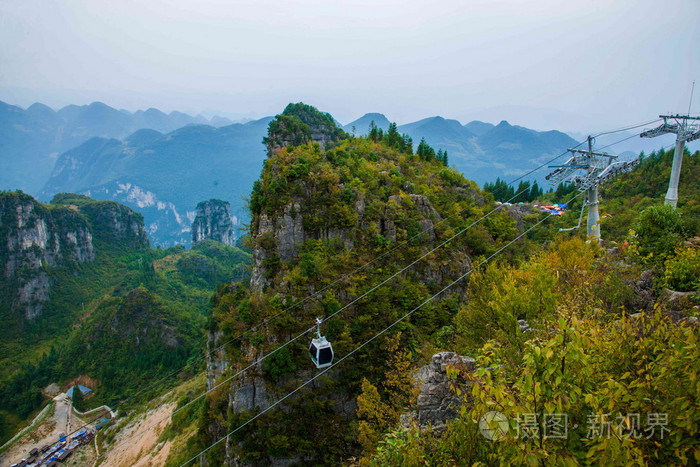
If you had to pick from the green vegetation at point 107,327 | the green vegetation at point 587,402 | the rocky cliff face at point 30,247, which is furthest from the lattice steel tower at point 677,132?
the rocky cliff face at point 30,247

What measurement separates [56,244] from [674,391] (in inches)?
4879

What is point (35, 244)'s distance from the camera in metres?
85.7

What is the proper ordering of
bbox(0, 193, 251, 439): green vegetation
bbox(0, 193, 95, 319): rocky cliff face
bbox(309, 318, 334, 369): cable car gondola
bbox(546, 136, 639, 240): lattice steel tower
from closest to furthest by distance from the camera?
1. bbox(309, 318, 334, 369): cable car gondola
2. bbox(546, 136, 639, 240): lattice steel tower
3. bbox(0, 193, 251, 439): green vegetation
4. bbox(0, 193, 95, 319): rocky cliff face

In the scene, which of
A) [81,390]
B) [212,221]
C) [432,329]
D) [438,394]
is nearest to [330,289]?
[432,329]

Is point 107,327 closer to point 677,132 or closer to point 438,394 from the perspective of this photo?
point 438,394

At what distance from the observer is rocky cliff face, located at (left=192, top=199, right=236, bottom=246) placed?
467 ft

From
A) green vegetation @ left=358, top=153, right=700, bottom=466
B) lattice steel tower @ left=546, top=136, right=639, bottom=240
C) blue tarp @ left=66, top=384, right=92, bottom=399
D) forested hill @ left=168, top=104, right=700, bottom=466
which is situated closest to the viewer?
green vegetation @ left=358, top=153, right=700, bottom=466

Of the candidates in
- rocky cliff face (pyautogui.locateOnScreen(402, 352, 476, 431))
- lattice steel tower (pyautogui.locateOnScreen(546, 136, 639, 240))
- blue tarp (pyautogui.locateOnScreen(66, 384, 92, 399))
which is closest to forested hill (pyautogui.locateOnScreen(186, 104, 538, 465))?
rocky cliff face (pyautogui.locateOnScreen(402, 352, 476, 431))

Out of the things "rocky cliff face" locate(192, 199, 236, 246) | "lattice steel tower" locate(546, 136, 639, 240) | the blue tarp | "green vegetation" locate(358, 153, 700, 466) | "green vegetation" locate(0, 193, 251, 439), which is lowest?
the blue tarp

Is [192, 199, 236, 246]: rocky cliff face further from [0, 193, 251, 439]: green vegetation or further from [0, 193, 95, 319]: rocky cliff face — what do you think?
[0, 193, 95, 319]: rocky cliff face

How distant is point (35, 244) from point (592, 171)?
4661 inches

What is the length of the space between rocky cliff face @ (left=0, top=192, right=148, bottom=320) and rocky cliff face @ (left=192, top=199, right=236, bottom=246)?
39.9 metres

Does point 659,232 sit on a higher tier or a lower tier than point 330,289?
higher

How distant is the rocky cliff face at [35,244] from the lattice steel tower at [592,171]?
109391mm
